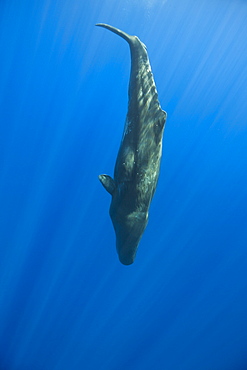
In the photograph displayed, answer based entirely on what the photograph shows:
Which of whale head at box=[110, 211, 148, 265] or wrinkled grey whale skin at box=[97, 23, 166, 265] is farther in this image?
whale head at box=[110, 211, 148, 265]

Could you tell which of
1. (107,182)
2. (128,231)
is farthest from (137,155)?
(128,231)

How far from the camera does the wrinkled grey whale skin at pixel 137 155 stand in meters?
3.85

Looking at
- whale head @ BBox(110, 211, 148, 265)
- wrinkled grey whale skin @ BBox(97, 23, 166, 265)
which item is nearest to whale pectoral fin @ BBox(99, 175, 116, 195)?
wrinkled grey whale skin @ BBox(97, 23, 166, 265)

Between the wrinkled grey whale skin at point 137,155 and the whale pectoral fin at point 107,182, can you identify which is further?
the whale pectoral fin at point 107,182

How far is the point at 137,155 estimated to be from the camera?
386 centimetres

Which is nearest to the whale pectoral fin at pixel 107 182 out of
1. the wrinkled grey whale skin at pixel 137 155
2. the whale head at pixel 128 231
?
the wrinkled grey whale skin at pixel 137 155

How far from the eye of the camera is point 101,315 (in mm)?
9945

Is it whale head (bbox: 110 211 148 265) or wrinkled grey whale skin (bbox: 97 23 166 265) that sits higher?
wrinkled grey whale skin (bbox: 97 23 166 265)

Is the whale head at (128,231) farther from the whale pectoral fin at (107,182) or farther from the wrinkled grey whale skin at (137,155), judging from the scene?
the whale pectoral fin at (107,182)

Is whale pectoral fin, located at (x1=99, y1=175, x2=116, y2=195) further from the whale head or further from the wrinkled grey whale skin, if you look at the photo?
the whale head

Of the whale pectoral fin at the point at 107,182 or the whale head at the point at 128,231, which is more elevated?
the whale pectoral fin at the point at 107,182

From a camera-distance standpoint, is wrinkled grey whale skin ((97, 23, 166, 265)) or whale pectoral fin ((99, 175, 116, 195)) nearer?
wrinkled grey whale skin ((97, 23, 166, 265))

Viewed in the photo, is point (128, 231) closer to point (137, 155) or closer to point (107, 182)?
point (107, 182)

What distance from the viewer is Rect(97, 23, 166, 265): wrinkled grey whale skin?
3850mm
